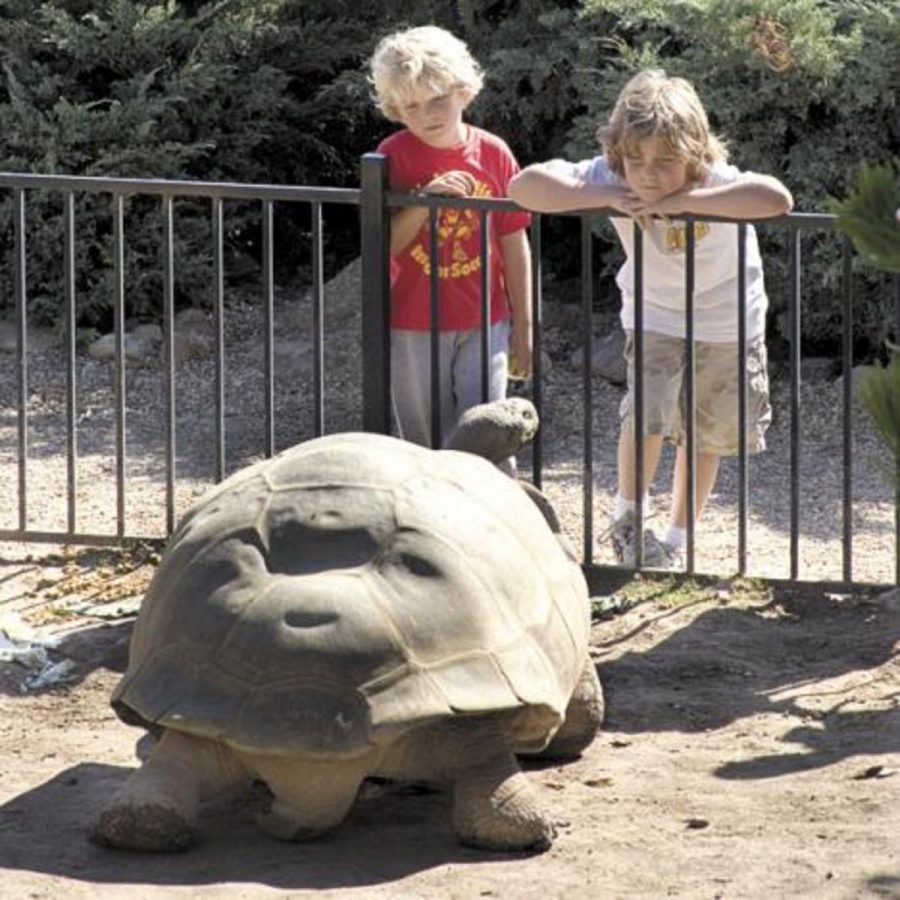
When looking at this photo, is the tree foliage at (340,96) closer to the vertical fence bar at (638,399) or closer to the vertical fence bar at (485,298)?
the vertical fence bar at (638,399)

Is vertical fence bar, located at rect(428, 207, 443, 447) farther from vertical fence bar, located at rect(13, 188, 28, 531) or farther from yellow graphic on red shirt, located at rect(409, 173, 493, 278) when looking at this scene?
vertical fence bar, located at rect(13, 188, 28, 531)

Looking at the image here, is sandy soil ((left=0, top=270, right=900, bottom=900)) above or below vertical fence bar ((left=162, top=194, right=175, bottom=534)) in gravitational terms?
below

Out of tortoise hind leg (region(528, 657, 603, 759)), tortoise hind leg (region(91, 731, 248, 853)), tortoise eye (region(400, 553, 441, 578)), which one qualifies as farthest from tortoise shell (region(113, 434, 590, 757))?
tortoise hind leg (region(528, 657, 603, 759))

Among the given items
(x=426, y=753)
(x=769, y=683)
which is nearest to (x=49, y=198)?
(x=769, y=683)

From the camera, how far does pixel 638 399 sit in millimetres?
8359

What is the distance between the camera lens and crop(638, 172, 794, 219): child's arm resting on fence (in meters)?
7.89

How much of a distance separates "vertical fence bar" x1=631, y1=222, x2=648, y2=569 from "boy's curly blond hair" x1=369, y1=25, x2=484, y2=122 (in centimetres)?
74

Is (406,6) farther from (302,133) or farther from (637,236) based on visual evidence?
(637,236)

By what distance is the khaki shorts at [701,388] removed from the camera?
8.41 metres

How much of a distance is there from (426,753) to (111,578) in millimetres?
2641

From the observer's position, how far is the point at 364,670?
6.10 m

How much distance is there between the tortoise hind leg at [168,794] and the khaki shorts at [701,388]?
2574mm

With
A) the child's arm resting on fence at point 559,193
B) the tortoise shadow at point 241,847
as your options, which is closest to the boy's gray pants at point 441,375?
the child's arm resting on fence at point 559,193

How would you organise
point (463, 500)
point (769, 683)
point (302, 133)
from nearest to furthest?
1. point (463, 500)
2. point (769, 683)
3. point (302, 133)
